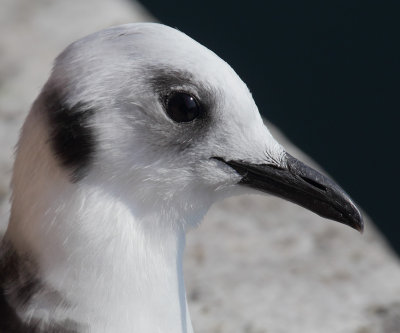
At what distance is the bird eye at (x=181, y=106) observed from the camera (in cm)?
194

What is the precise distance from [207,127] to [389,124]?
3148mm

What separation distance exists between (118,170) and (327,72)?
3306mm

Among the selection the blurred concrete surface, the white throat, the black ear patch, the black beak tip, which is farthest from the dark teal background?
the black ear patch

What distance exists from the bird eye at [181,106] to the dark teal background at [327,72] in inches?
118

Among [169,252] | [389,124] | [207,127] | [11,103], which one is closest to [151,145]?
[207,127]

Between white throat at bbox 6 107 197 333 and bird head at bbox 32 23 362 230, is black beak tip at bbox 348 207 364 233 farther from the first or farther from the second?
white throat at bbox 6 107 197 333

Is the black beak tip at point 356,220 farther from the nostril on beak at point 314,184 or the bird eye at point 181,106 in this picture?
the bird eye at point 181,106

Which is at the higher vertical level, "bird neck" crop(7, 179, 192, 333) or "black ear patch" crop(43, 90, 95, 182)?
"black ear patch" crop(43, 90, 95, 182)

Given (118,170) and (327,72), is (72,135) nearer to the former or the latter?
(118,170)

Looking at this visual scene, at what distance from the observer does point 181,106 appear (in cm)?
194

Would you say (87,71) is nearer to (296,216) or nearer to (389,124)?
(296,216)

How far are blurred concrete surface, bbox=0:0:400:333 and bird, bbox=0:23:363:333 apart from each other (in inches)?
34.7

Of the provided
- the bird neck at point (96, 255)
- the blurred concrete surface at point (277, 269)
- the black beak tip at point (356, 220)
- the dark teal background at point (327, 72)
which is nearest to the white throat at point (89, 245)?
the bird neck at point (96, 255)

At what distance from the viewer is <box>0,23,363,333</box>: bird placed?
6.25 feet
